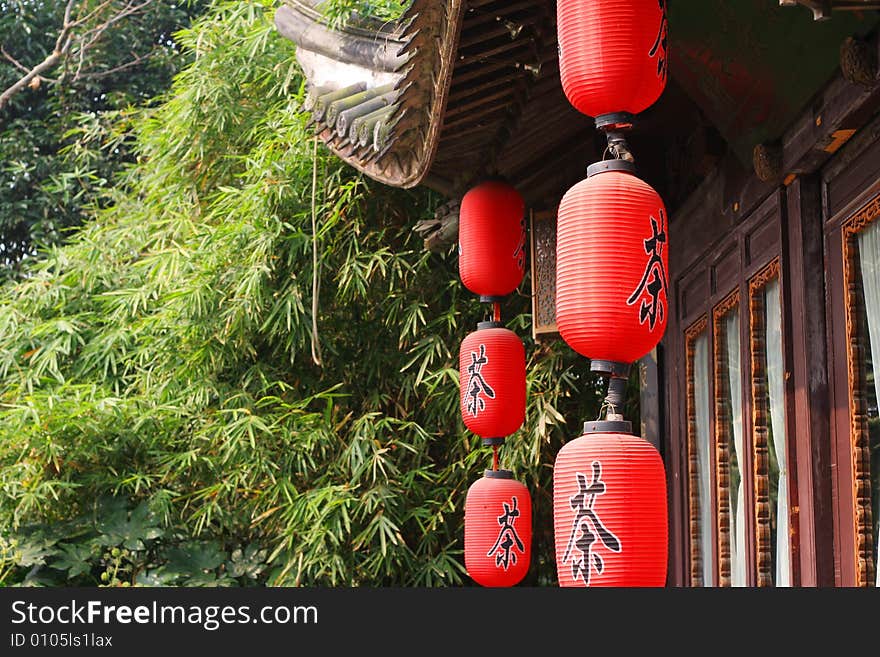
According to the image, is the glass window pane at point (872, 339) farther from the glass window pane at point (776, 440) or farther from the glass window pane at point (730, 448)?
the glass window pane at point (730, 448)

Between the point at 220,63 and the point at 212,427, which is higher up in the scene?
the point at 220,63

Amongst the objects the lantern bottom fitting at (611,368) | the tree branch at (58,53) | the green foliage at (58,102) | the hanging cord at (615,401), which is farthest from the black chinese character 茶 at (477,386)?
the green foliage at (58,102)

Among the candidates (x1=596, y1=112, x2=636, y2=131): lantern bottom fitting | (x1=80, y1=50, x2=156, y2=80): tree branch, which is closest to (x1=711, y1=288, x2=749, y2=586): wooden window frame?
(x1=596, y1=112, x2=636, y2=131): lantern bottom fitting

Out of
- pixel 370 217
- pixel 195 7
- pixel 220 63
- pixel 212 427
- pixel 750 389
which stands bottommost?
pixel 750 389

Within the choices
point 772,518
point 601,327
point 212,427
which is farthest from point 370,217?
point 601,327

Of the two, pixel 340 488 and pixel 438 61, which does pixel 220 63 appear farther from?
pixel 438 61

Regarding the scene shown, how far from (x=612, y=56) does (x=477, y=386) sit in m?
2.19

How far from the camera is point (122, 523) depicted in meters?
6.83

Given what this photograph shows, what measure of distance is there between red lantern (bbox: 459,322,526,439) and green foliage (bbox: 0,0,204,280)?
7417mm

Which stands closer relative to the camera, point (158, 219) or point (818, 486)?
point (818, 486)

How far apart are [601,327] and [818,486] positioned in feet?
3.44

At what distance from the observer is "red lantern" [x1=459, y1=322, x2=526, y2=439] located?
16.1ft

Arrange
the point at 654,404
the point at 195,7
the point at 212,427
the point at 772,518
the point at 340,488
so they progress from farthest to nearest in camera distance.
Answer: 1. the point at 195,7
2. the point at 212,427
3. the point at 340,488
4. the point at 654,404
5. the point at 772,518

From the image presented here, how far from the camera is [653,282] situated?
2.97 meters
